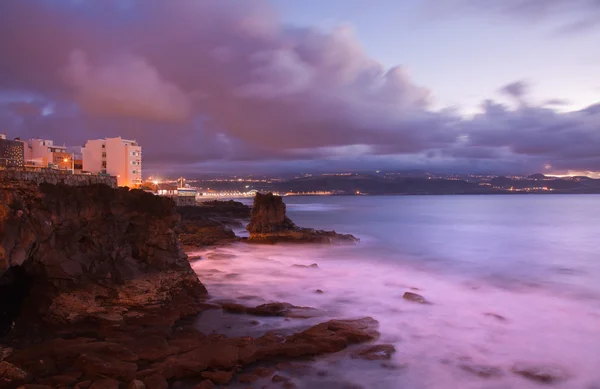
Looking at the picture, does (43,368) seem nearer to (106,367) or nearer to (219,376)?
(106,367)

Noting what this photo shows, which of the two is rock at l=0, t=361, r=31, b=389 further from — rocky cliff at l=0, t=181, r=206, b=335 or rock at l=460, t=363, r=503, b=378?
rock at l=460, t=363, r=503, b=378

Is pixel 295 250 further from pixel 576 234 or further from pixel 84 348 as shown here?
pixel 576 234

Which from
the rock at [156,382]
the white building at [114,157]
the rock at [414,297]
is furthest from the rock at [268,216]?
the rock at [156,382]

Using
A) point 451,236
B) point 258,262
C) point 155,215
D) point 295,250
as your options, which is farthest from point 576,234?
point 155,215

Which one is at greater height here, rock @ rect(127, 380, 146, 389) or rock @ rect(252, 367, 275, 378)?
rock @ rect(127, 380, 146, 389)

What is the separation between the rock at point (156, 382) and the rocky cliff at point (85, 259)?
369cm

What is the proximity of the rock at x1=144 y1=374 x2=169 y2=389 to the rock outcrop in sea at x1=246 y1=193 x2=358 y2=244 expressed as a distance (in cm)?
2376

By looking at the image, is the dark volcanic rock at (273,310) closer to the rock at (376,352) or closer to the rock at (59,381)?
the rock at (376,352)

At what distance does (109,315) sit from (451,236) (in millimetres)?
40732

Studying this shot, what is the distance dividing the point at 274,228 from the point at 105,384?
2659cm

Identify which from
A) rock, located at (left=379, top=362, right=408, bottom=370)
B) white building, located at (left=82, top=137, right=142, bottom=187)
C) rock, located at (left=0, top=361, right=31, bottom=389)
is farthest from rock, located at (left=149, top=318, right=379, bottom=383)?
white building, located at (left=82, top=137, right=142, bottom=187)

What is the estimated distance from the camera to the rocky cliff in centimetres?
1114

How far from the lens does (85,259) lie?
41.8 ft

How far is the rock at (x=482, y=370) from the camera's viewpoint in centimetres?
1021
